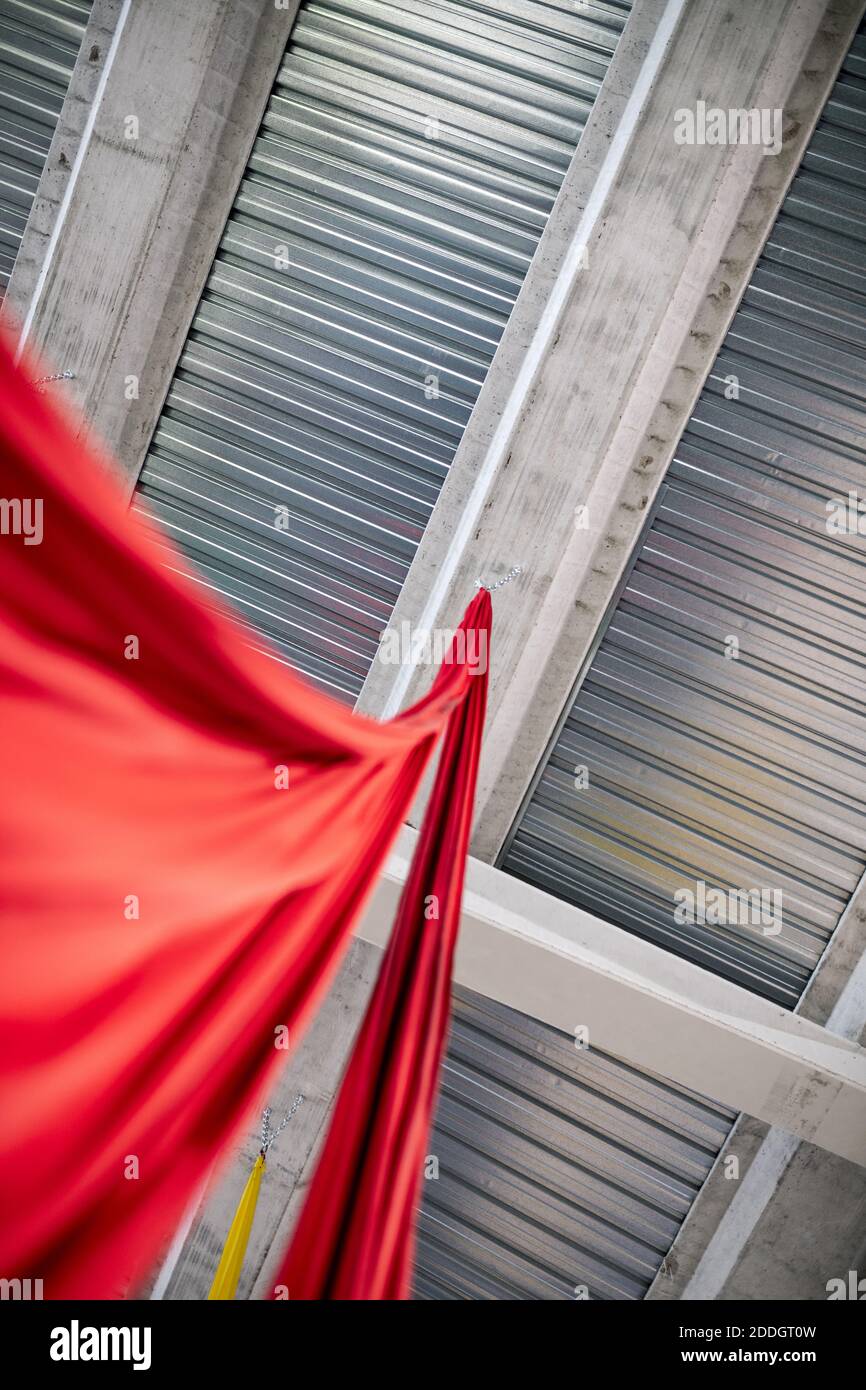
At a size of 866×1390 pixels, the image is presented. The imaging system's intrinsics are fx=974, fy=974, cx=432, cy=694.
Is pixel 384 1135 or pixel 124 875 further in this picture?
pixel 384 1135

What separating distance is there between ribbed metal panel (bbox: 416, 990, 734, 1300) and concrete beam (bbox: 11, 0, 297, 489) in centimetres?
532

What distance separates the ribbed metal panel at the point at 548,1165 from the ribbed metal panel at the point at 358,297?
309cm

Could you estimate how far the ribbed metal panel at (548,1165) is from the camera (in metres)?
6.95

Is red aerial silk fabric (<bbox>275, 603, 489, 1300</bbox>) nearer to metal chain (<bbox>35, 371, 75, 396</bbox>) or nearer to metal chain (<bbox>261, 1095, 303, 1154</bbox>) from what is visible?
metal chain (<bbox>261, 1095, 303, 1154</bbox>)

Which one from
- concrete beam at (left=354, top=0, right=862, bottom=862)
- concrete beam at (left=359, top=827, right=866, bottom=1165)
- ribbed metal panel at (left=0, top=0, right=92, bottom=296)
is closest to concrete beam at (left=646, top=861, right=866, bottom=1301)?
concrete beam at (left=359, top=827, right=866, bottom=1165)

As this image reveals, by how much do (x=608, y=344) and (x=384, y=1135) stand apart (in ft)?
16.5

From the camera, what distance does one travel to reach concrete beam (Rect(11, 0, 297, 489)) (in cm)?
666

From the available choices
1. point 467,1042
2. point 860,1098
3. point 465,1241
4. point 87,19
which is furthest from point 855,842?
point 87,19

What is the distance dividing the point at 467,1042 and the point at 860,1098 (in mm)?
2669

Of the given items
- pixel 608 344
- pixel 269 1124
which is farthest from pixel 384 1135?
pixel 608 344

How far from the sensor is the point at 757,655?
677 cm

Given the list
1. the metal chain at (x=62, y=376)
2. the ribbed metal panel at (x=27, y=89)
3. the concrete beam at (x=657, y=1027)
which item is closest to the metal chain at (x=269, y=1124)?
the concrete beam at (x=657, y=1027)

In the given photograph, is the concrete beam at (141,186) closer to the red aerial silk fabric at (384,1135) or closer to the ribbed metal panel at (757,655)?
the ribbed metal panel at (757,655)

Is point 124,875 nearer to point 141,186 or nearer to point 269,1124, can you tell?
point 269,1124
